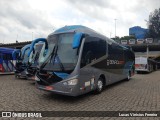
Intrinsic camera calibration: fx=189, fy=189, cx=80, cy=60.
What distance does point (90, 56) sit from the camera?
9.06 metres

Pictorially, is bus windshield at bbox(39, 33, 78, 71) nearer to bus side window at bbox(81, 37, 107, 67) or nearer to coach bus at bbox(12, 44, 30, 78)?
bus side window at bbox(81, 37, 107, 67)

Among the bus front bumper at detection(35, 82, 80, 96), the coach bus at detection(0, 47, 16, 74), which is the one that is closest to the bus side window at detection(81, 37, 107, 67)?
the bus front bumper at detection(35, 82, 80, 96)

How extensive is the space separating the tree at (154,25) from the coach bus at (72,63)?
3263 inches

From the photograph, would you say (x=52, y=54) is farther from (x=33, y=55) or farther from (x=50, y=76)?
(x=33, y=55)

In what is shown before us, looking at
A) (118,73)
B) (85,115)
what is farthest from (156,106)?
(118,73)

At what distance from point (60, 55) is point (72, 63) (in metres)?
0.67

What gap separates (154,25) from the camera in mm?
85938

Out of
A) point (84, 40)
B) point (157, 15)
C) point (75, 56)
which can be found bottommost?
point (75, 56)

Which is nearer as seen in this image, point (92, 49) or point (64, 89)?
point (64, 89)

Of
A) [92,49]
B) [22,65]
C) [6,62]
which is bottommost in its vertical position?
[22,65]

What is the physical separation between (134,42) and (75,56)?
64.2 metres

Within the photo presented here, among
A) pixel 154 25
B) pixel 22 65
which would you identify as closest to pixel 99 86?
pixel 22 65

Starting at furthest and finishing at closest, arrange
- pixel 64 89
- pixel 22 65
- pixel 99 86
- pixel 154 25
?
pixel 154 25, pixel 22 65, pixel 99 86, pixel 64 89

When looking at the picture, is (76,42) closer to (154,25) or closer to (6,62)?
(6,62)
